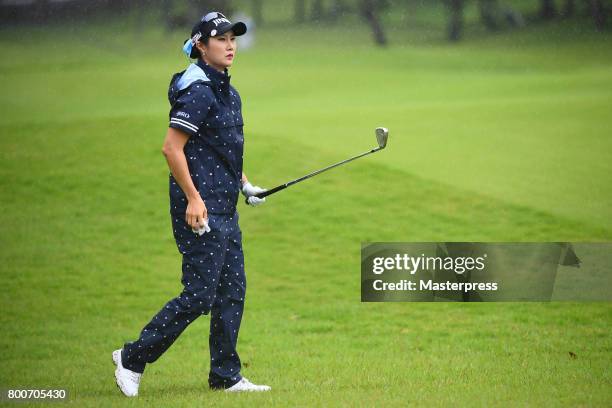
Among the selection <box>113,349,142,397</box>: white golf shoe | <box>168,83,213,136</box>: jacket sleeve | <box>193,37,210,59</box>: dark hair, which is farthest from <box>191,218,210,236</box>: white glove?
<box>193,37,210,59</box>: dark hair

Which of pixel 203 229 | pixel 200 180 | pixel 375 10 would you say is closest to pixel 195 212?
pixel 203 229

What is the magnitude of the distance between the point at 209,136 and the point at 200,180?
0.20 m

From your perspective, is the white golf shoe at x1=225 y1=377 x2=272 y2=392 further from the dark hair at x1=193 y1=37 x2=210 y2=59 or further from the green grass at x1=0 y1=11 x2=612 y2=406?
the dark hair at x1=193 y1=37 x2=210 y2=59

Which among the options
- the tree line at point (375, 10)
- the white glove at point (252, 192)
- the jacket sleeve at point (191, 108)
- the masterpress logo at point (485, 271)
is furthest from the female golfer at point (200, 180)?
the tree line at point (375, 10)

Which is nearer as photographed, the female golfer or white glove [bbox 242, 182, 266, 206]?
the female golfer

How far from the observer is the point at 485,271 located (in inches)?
325

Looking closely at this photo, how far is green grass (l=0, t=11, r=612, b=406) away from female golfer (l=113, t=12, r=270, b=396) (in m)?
0.29

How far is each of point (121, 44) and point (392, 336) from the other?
51.5 ft

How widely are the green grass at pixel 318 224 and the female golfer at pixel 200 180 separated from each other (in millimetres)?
294

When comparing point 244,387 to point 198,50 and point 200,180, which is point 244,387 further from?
point 198,50

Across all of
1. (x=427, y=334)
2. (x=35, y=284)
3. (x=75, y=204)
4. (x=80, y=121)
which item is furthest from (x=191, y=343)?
(x=80, y=121)

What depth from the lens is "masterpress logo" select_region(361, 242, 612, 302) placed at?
26.1 ft

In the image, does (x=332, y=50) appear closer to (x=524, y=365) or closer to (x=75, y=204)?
(x=75, y=204)

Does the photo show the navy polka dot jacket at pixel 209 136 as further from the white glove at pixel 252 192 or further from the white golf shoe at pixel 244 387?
the white golf shoe at pixel 244 387
